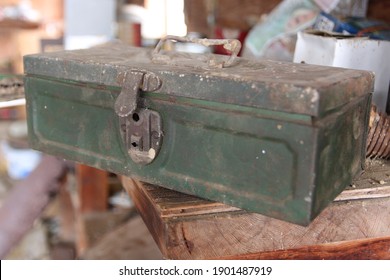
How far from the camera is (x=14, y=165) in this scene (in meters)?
2.89

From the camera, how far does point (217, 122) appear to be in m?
0.66

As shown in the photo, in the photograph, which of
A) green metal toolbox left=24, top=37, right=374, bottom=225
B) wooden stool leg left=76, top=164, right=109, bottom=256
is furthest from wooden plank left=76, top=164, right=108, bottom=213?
green metal toolbox left=24, top=37, right=374, bottom=225

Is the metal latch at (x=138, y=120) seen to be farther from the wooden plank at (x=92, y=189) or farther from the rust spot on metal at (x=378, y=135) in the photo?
the wooden plank at (x=92, y=189)

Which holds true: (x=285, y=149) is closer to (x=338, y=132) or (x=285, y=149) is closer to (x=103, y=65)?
(x=338, y=132)

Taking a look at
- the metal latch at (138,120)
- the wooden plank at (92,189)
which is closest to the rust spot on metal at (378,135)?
the metal latch at (138,120)

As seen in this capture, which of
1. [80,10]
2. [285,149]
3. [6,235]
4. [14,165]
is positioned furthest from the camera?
[14,165]

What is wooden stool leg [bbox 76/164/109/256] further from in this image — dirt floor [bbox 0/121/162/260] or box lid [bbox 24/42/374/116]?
box lid [bbox 24/42/374/116]

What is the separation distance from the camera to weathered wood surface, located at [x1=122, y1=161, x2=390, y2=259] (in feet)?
2.31

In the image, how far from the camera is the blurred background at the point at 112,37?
1232 mm

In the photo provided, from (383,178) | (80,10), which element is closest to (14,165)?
(80,10)

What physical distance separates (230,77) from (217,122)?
0.06m

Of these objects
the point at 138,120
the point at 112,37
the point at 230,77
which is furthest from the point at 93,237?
the point at 230,77

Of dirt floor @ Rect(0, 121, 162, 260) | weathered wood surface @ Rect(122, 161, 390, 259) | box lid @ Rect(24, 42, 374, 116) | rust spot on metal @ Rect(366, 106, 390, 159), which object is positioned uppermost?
box lid @ Rect(24, 42, 374, 116)

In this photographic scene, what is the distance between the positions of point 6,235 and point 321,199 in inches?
32.8
